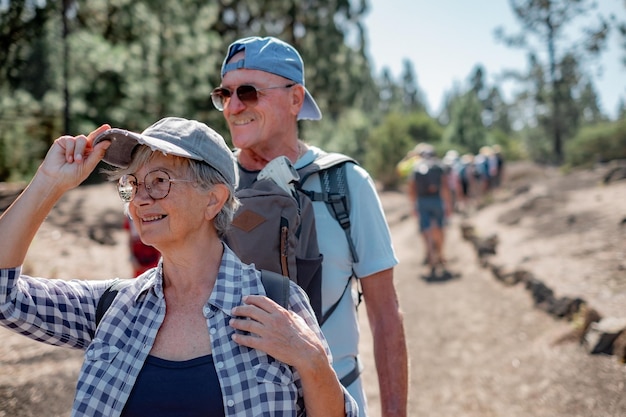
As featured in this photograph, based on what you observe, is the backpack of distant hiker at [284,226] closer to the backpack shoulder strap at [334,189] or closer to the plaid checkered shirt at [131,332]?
the backpack shoulder strap at [334,189]

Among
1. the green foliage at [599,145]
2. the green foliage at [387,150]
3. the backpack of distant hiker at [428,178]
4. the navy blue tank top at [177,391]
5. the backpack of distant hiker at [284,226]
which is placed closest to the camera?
the navy blue tank top at [177,391]

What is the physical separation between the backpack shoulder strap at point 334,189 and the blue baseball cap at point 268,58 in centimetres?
38

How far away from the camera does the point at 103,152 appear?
1.74 m

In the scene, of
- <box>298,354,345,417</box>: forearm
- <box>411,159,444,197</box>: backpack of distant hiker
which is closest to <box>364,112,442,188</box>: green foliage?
<box>411,159,444,197</box>: backpack of distant hiker

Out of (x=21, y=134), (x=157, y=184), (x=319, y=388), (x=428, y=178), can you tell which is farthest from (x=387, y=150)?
(x=319, y=388)

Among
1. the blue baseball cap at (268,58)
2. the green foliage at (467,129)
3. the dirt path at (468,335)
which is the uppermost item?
the green foliage at (467,129)

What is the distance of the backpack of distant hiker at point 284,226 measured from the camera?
1857mm

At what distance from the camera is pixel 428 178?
923 centimetres

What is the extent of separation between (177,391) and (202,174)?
578mm

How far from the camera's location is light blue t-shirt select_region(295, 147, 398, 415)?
6.88 feet

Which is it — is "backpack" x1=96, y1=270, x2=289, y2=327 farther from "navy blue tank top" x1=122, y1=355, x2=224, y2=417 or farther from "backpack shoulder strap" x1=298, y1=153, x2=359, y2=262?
"backpack shoulder strap" x1=298, y1=153, x2=359, y2=262

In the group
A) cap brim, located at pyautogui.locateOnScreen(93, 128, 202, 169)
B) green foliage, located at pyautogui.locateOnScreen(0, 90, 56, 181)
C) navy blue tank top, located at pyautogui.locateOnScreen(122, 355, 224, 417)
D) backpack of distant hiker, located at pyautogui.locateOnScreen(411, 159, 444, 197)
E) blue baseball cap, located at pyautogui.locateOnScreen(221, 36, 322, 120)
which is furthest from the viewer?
backpack of distant hiker, located at pyautogui.locateOnScreen(411, 159, 444, 197)

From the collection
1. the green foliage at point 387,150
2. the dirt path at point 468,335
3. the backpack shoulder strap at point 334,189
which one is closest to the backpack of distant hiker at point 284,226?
the backpack shoulder strap at point 334,189

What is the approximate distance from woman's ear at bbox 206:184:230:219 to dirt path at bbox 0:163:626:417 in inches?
73.8
